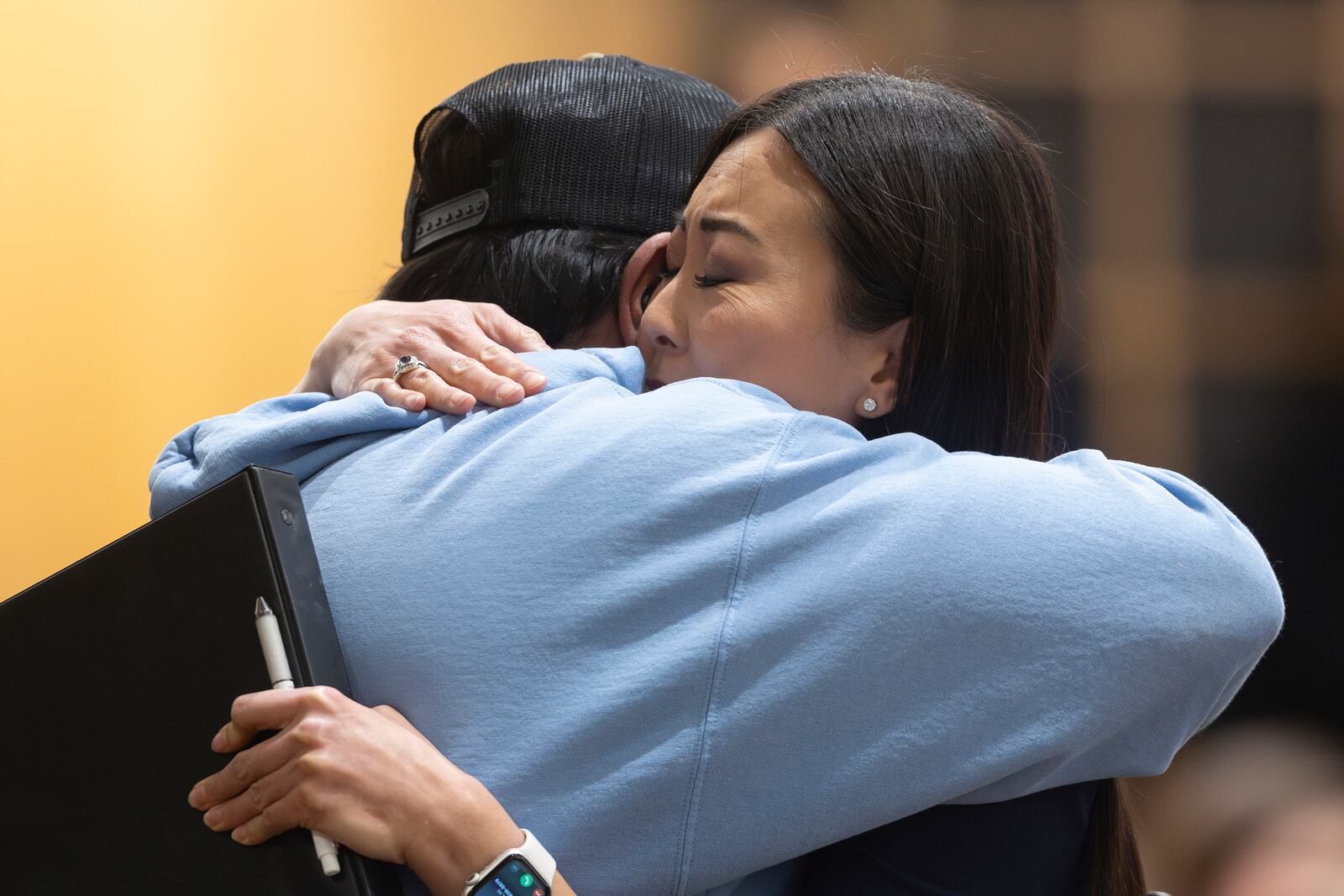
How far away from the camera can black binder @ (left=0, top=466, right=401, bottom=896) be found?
2.18ft

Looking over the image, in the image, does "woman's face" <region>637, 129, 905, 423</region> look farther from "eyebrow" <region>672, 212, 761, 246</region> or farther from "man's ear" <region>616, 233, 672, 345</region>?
"man's ear" <region>616, 233, 672, 345</region>

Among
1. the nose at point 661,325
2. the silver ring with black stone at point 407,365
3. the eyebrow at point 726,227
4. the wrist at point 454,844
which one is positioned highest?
the eyebrow at point 726,227

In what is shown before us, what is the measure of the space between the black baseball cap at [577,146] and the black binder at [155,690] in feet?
1.60

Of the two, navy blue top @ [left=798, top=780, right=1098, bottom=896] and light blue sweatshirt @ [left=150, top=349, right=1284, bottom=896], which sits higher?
light blue sweatshirt @ [left=150, top=349, right=1284, bottom=896]

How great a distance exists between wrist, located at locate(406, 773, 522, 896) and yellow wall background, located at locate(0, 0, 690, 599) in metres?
1.00

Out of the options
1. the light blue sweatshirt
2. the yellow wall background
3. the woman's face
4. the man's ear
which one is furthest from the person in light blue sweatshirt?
the yellow wall background

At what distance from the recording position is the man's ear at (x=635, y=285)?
108cm

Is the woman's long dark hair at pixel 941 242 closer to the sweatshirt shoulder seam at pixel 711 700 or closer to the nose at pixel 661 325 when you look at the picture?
the nose at pixel 661 325

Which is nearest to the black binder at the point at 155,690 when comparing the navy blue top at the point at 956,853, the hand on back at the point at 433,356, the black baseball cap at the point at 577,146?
the hand on back at the point at 433,356

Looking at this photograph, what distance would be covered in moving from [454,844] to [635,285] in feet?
1.84

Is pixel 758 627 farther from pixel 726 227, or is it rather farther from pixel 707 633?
pixel 726 227

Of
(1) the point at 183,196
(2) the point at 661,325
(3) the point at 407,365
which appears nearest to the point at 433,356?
(3) the point at 407,365

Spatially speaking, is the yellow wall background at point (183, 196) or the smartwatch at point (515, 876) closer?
the smartwatch at point (515, 876)

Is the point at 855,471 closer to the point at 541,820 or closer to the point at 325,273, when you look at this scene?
the point at 541,820
